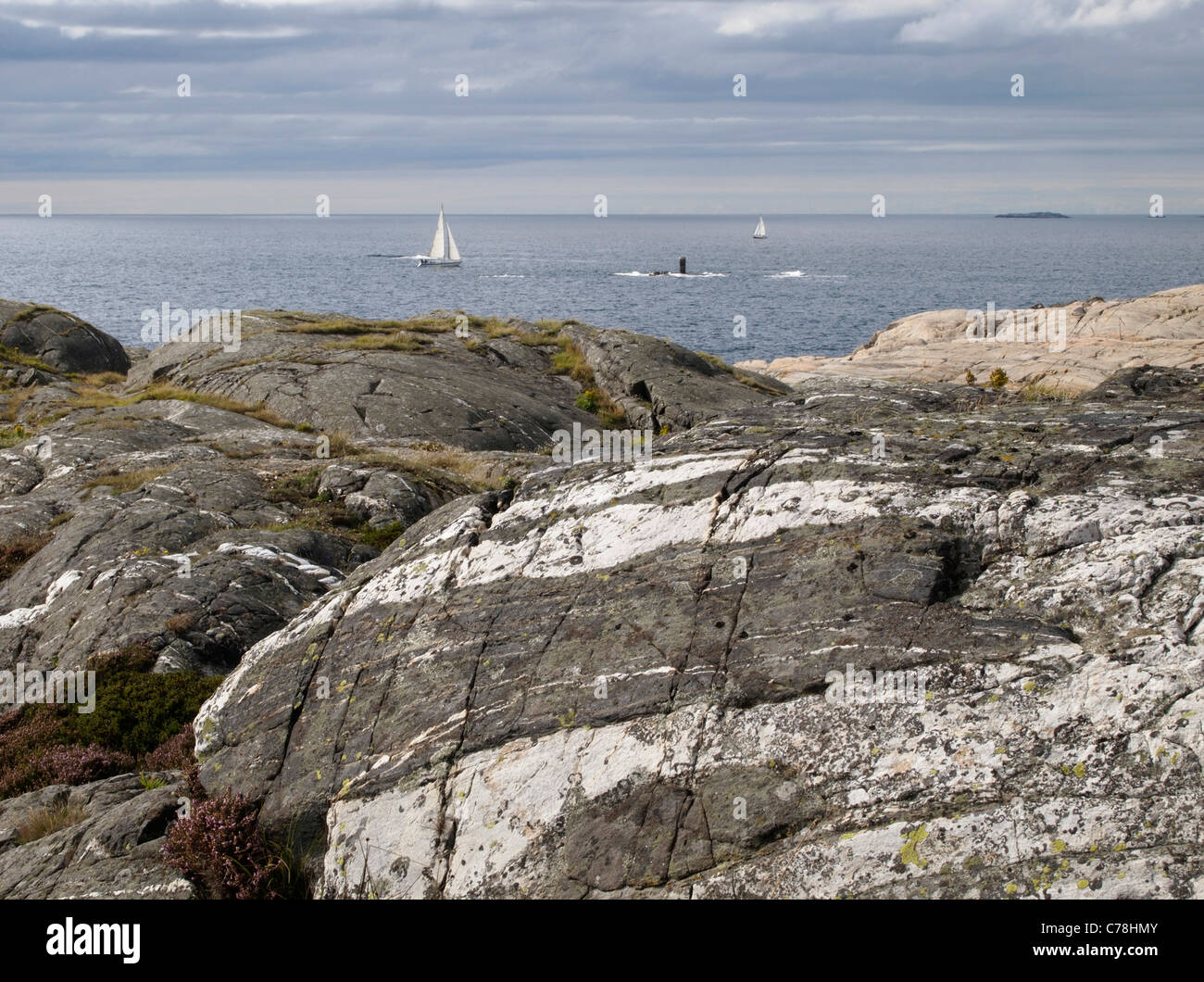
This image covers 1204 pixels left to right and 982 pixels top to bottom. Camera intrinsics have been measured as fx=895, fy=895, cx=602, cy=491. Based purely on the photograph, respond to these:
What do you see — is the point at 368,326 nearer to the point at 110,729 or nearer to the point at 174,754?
the point at 110,729

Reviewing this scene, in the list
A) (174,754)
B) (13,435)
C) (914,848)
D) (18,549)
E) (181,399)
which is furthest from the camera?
(181,399)

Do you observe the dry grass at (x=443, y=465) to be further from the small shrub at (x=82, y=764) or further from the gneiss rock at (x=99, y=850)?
the gneiss rock at (x=99, y=850)

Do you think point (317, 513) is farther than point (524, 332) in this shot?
No

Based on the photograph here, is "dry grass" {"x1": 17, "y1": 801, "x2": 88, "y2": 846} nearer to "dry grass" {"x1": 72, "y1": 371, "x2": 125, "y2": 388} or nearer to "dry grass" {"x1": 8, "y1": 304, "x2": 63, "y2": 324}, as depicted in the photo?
"dry grass" {"x1": 72, "y1": 371, "x2": 125, "y2": 388}

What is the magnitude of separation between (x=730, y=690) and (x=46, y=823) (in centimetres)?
886

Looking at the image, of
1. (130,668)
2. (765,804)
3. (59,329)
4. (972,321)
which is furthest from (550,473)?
(972,321)

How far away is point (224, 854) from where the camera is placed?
9.38 m

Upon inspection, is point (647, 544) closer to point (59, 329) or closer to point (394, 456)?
point (394, 456)

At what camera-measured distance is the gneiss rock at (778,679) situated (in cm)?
717

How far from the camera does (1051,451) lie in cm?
996

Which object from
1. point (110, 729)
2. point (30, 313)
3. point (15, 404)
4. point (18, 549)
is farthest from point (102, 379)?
point (110, 729)

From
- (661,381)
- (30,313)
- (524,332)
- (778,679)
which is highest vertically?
(30,313)

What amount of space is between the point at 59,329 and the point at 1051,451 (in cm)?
6742
